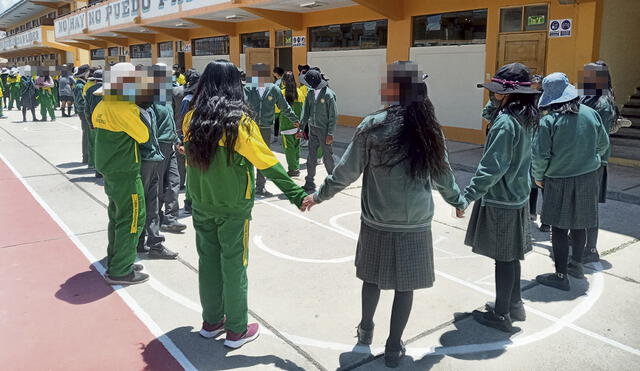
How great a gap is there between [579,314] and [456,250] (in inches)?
61.4

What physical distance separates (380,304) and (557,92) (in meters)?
2.14

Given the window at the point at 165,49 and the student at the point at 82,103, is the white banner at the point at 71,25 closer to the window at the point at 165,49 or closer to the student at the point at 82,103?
the window at the point at 165,49

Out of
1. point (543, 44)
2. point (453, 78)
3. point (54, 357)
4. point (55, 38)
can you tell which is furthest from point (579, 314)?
point (55, 38)

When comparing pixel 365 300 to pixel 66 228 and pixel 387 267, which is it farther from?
pixel 66 228

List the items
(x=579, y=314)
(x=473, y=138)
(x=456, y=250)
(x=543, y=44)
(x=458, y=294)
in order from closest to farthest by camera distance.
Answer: (x=579, y=314) < (x=458, y=294) < (x=456, y=250) < (x=543, y=44) < (x=473, y=138)

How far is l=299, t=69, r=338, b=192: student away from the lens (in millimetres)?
7645

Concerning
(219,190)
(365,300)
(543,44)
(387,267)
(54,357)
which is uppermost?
(543,44)

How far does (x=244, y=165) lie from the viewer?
3270 millimetres

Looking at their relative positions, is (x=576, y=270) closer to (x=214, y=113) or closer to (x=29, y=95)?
(x=214, y=113)

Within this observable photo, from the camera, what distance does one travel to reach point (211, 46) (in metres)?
20.3

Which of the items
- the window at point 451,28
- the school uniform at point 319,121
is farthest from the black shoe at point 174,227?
the window at point 451,28

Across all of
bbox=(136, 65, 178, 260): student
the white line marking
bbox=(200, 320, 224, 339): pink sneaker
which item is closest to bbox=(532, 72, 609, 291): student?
bbox=(200, 320, 224, 339): pink sneaker

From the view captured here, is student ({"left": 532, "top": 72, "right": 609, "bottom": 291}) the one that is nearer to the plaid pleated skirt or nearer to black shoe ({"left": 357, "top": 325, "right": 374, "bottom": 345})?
the plaid pleated skirt

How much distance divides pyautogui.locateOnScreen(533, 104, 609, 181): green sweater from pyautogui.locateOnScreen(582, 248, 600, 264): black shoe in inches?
42.1
